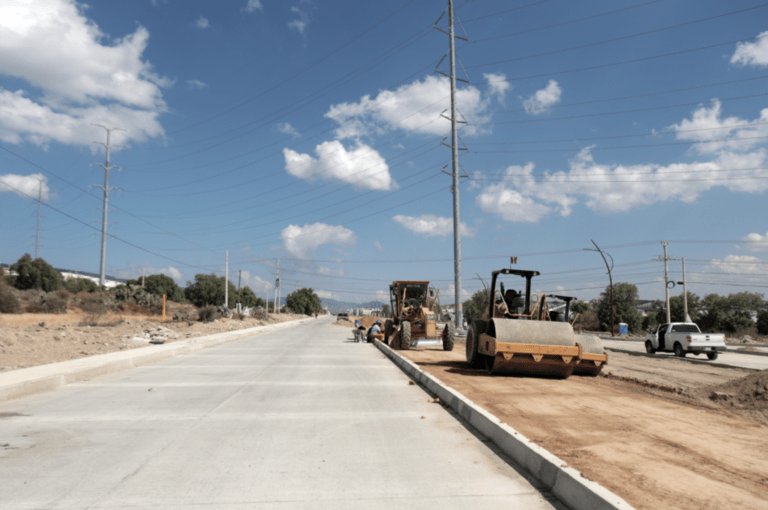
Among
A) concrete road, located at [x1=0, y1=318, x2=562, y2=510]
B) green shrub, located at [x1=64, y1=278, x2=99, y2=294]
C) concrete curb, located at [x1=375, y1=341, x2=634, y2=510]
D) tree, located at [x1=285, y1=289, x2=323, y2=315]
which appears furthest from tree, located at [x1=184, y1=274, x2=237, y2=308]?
concrete curb, located at [x1=375, y1=341, x2=634, y2=510]

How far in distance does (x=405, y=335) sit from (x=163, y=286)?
265ft

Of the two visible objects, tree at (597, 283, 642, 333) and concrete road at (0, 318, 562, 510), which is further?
tree at (597, 283, 642, 333)

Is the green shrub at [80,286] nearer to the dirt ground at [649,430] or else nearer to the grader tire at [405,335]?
the grader tire at [405,335]

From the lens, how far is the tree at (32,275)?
70438 millimetres

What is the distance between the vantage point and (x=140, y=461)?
217 inches

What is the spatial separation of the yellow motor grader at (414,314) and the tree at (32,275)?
6677 centimetres

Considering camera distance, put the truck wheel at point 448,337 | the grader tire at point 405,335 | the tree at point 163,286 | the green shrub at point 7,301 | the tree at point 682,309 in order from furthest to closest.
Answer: the tree at point 163,286, the tree at point 682,309, the green shrub at point 7,301, the grader tire at point 405,335, the truck wheel at point 448,337

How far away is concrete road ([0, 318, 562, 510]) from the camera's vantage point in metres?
4.49

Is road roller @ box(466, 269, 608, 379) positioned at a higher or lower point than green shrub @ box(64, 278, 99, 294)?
lower

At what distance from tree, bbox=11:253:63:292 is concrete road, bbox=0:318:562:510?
72.9 m

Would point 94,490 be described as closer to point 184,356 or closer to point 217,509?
point 217,509

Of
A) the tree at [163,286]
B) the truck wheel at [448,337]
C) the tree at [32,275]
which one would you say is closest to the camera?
the truck wheel at [448,337]

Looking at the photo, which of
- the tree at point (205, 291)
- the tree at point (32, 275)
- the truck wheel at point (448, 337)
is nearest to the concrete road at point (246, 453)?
the truck wheel at point (448, 337)

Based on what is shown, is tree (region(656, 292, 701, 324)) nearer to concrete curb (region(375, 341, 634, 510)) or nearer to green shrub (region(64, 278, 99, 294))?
concrete curb (region(375, 341, 634, 510))
